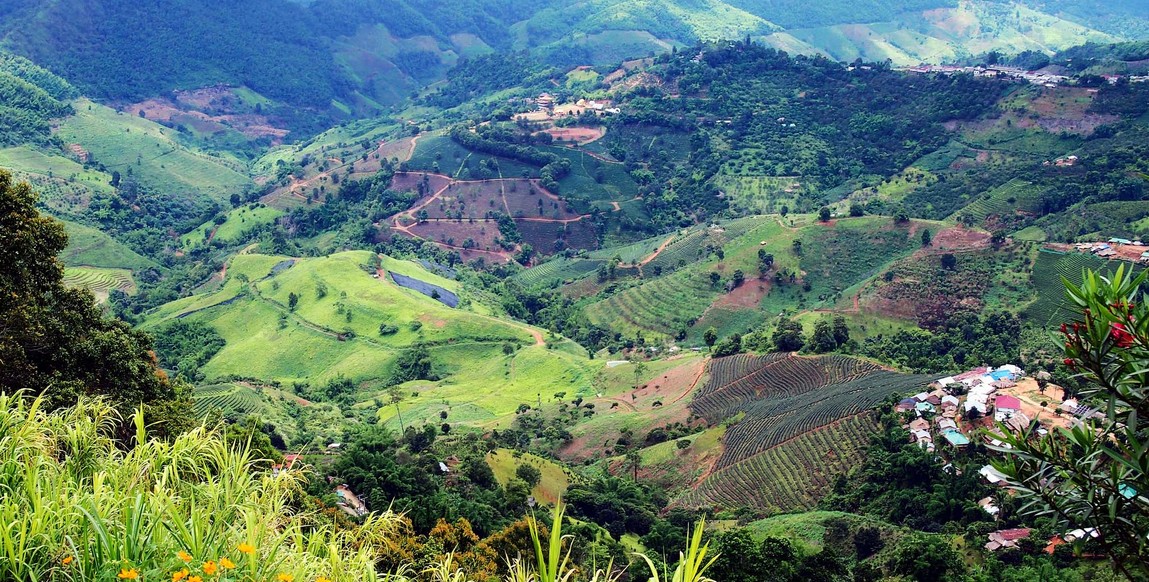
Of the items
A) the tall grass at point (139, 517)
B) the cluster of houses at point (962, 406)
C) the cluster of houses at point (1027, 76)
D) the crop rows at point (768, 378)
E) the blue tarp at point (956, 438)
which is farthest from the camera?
the cluster of houses at point (1027, 76)

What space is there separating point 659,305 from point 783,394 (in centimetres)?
2685

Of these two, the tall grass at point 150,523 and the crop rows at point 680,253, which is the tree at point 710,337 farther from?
the tall grass at point 150,523

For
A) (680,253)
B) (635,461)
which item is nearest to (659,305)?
(680,253)

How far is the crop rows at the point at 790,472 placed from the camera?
49.8 m

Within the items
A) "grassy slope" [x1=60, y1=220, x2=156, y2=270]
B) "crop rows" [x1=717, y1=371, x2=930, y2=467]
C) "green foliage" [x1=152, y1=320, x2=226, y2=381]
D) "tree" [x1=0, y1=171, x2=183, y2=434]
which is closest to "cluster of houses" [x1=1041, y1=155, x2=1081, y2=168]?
"crop rows" [x1=717, y1=371, x2=930, y2=467]

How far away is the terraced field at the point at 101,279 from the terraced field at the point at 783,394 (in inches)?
2744

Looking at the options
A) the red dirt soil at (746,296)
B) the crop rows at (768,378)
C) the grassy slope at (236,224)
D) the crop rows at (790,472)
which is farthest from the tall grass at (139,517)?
the grassy slope at (236,224)

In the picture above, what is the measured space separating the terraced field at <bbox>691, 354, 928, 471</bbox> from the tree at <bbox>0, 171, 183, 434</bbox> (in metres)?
32.2

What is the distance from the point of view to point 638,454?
5684 centimetres

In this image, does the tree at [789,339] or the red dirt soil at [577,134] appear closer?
the tree at [789,339]

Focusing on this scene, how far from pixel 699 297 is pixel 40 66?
453 ft

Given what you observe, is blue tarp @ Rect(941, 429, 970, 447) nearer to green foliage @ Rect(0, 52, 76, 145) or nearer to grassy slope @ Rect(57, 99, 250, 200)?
grassy slope @ Rect(57, 99, 250, 200)

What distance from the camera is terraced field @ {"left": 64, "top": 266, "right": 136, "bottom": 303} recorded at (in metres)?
99.2

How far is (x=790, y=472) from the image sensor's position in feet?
168
